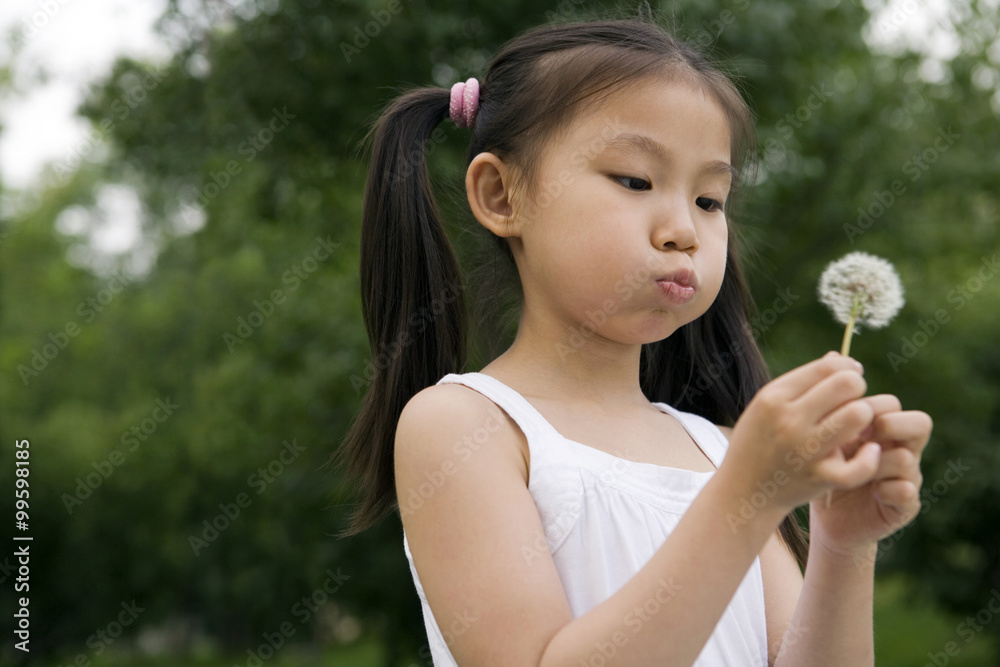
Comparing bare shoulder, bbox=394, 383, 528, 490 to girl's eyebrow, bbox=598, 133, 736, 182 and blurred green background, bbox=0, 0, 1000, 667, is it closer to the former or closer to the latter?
girl's eyebrow, bbox=598, 133, 736, 182

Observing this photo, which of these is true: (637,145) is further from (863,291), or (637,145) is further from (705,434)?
(705,434)

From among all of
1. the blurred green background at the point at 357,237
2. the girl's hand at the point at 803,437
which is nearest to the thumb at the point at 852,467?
the girl's hand at the point at 803,437

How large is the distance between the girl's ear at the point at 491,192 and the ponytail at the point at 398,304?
0.13 meters

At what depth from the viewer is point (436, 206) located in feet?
5.79

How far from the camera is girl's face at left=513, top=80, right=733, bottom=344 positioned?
1.39 metres

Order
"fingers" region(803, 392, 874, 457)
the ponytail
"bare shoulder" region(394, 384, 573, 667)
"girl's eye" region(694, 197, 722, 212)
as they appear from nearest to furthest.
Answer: "fingers" region(803, 392, 874, 457) < "bare shoulder" region(394, 384, 573, 667) < "girl's eye" region(694, 197, 722, 212) < the ponytail

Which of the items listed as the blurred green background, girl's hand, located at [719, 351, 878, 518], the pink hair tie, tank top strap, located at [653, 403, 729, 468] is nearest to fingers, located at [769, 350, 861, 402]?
girl's hand, located at [719, 351, 878, 518]

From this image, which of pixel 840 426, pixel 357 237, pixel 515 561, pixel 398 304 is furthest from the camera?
pixel 357 237

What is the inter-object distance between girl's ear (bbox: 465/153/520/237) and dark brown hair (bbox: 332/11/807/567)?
0.03m

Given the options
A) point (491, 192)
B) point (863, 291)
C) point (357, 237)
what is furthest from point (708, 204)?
point (357, 237)

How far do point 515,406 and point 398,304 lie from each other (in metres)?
0.43

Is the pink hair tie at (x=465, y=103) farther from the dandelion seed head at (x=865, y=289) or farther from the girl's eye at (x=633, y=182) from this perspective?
the dandelion seed head at (x=865, y=289)

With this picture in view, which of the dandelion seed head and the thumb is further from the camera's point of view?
the dandelion seed head

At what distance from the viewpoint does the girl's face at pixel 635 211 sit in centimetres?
139
